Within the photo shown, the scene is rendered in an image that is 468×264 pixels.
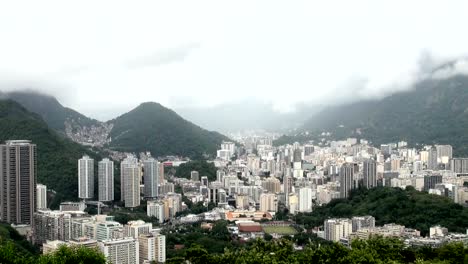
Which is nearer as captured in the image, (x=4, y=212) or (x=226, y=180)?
(x=4, y=212)

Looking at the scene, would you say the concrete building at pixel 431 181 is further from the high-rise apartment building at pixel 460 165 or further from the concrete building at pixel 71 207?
the concrete building at pixel 71 207

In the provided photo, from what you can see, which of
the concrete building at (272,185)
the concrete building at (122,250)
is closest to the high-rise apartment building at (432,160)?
the concrete building at (272,185)

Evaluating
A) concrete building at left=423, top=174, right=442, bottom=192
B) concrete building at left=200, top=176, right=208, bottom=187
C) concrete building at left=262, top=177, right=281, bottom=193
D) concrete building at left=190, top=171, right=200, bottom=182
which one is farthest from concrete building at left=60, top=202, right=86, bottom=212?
concrete building at left=423, top=174, right=442, bottom=192

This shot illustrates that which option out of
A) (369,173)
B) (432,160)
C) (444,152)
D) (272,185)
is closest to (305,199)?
(369,173)

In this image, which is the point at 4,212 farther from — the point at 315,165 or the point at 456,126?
the point at 456,126

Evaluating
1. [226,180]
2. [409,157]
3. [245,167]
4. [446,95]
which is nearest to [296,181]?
[226,180]

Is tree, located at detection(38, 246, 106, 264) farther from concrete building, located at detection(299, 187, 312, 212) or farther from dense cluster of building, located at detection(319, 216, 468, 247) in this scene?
concrete building, located at detection(299, 187, 312, 212)
